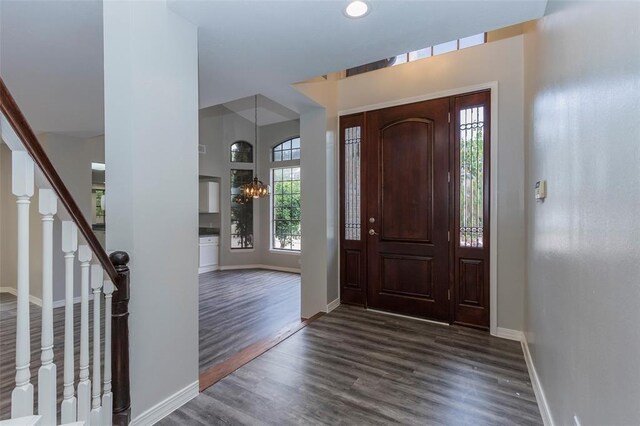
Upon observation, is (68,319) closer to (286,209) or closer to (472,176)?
(472,176)

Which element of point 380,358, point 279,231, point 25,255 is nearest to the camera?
point 25,255

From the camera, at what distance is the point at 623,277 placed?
840 millimetres

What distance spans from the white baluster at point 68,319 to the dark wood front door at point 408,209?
290 cm

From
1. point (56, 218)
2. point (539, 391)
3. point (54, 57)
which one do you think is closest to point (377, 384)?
point (539, 391)

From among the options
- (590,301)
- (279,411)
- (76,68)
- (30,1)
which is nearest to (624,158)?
(590,301)

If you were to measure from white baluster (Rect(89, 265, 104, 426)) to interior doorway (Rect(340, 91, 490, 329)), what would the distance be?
276cm

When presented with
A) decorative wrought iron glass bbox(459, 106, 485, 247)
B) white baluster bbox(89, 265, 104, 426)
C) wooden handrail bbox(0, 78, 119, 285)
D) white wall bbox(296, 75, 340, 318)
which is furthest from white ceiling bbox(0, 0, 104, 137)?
decorative wrought iron glass bbox(459, 106, 485, 247)

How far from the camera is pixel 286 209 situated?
22.9 feet

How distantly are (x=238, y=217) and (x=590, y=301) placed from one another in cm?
677

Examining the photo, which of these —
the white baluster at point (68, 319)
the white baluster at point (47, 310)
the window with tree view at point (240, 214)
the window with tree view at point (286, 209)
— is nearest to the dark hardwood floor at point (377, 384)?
the white baluster at point (68, 319)

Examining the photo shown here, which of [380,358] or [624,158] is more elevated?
[624,158]

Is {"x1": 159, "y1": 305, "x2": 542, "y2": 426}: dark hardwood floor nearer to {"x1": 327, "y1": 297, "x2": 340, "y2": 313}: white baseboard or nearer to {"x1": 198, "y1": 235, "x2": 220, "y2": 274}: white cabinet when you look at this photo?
{"x1": 327, "y1": 297, "x2": 340, "y2": 313}: white baseboard

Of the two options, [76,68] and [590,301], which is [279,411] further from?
[76,68]

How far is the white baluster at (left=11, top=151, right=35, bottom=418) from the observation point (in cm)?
97
